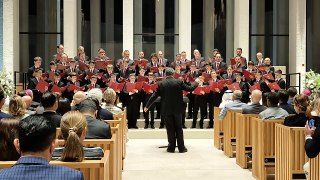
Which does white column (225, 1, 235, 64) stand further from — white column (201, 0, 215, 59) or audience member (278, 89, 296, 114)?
audience member (278, 89, 296, 114)

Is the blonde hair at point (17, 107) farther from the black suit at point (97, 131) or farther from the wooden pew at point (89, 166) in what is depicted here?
the wooden pew at point (89, 166)

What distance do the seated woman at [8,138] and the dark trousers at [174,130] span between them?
244 inches

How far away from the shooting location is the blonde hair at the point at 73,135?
11.2 feet

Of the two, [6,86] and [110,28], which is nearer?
[6,86]

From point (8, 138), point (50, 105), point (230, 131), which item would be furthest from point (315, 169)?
point (230, 131)

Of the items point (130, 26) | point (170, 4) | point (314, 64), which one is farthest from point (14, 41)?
point (314, 64)

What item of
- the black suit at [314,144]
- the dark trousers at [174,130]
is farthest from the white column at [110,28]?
the black suit at [314,144]

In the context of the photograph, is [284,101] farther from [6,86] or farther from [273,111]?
[6,86]

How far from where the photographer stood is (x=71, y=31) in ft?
51.8

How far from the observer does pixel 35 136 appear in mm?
2268

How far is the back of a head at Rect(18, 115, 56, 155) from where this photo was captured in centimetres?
226

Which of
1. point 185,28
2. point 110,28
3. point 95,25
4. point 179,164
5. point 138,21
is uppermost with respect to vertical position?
point 138,21

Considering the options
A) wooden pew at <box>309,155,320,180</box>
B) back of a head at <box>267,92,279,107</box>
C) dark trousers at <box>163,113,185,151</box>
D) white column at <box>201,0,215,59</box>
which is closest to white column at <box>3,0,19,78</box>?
dark trousers at <box>163,113,185,151</box>

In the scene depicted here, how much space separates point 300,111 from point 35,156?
4.14m
